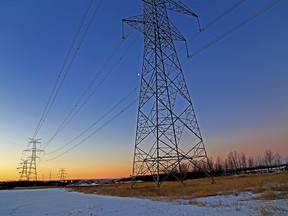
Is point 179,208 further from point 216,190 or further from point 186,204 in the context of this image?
point 216,190

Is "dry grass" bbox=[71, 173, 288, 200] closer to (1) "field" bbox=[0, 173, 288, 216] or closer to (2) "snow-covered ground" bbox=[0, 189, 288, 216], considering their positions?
(1) "field" bbox=[0, 173, 288, 216]

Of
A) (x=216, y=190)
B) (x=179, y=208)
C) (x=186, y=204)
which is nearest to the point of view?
(x=179, y=208)

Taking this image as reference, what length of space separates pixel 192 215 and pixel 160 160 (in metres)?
13.5

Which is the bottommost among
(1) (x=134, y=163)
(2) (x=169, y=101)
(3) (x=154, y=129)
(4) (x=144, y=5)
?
(1) (x=134, y=163)

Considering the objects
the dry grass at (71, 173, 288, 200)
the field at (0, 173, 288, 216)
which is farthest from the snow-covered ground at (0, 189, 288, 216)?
the dry grass at (71, 173, 288, 200)

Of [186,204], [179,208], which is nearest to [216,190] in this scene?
[186,204]

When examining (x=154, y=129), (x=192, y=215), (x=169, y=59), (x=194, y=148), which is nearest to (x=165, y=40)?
(x=169, y=59)

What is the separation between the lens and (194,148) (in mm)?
24297

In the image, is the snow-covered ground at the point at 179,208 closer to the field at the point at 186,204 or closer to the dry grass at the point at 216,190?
the field at the point at 186,204

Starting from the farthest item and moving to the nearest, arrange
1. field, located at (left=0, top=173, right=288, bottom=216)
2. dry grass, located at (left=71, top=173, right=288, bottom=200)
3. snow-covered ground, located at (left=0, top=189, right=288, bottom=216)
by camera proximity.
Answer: dry grass, located at (left=71, top=173, right=288, bottom=200) < field, located at (left=0, top=173, right=288, bottom=216) < snow-covered ground, located at (left=0, top=189, right=288, bottom=216)

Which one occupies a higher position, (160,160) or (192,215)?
(160,160)

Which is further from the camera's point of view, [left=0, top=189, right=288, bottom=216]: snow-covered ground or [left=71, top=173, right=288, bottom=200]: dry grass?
[left=71, top=173, right=288, bottom=200]: dry grass

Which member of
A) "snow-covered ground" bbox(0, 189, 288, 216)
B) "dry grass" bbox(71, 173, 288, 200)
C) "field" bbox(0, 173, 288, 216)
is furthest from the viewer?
"dry grass" bbox(71, 173, 288, 200)

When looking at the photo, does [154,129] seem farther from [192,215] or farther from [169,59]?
[192,215]
